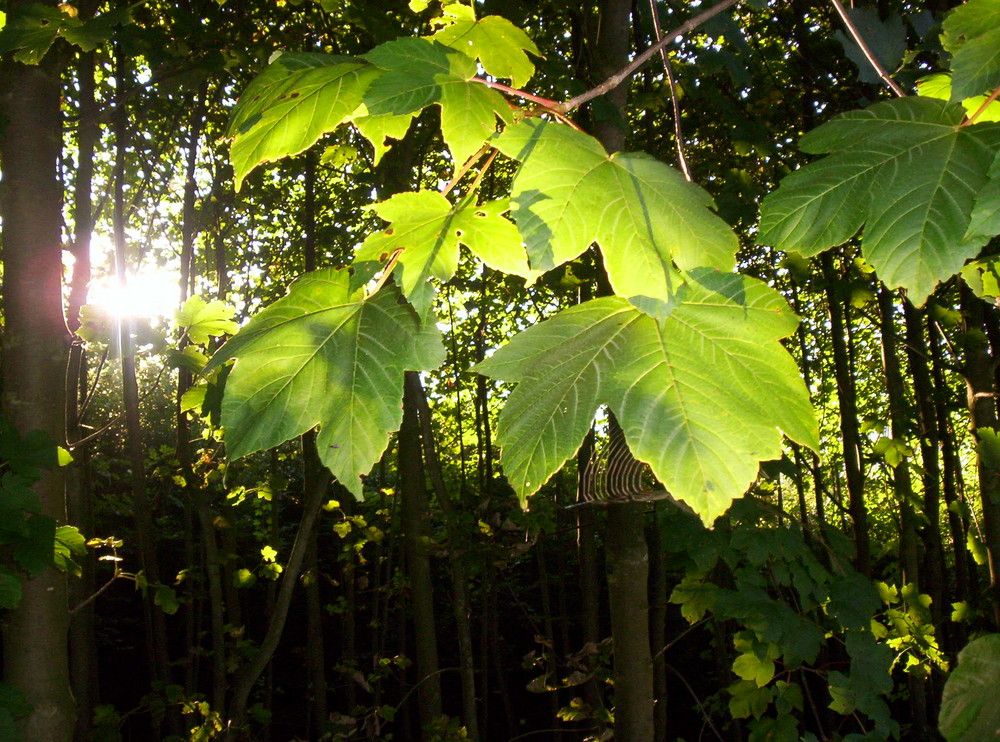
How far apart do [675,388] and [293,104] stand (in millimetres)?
591

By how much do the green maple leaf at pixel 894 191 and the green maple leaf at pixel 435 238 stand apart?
0.95 feet

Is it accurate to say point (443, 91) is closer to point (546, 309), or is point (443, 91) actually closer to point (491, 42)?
point (491, 42)

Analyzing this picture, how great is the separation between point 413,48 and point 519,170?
0.76 ft

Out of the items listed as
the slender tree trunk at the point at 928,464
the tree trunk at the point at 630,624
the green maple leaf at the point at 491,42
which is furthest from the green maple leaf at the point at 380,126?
the slender tree trunk at the point at 928,464

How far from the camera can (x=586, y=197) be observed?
0.74 meters

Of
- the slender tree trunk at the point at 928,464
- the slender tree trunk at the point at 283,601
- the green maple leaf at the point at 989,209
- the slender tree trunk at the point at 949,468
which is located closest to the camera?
the green maple leaf at the point at 989,209

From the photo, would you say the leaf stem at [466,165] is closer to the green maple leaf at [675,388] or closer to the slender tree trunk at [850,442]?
the green maple leaf at [675,388]

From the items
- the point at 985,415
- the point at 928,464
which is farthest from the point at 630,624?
the point at 928,464

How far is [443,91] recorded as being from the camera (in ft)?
2.68

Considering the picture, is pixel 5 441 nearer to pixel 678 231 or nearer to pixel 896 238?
pixel 678 231

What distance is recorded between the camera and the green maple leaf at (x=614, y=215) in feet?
2.34

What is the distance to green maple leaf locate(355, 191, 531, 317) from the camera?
0.81 meters

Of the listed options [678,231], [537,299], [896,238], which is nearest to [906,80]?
[896,238]

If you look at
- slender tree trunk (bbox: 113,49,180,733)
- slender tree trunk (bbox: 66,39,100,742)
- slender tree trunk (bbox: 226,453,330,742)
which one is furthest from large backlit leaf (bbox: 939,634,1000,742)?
→ slender tree trunk (bbox: 113,49,180,733)
